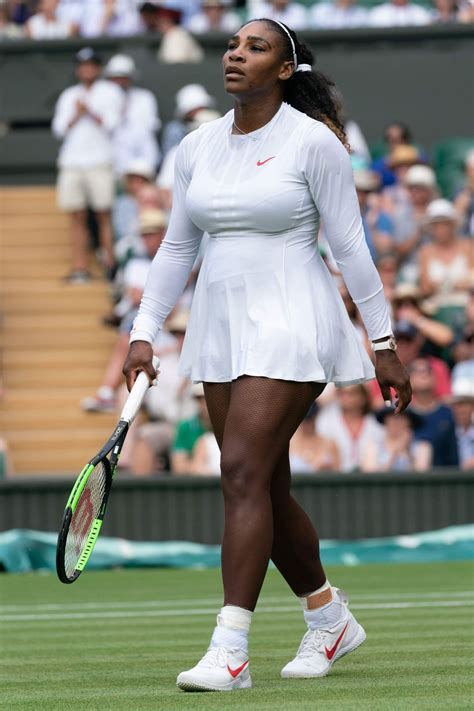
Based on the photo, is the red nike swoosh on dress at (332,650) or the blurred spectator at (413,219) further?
the blurred spectator at (413,219)

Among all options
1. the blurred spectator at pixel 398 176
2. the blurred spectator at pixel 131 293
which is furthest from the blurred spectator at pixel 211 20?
the blurred spectator at pixel 131 293

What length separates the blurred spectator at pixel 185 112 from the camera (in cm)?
1664

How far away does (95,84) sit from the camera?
16922 mm

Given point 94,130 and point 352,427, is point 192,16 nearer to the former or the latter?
point 94,130

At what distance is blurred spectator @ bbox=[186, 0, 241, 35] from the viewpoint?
18.5 metres

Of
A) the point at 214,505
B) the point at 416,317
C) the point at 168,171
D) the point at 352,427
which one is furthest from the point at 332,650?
the point at 168,171

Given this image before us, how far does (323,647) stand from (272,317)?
43.7 inches

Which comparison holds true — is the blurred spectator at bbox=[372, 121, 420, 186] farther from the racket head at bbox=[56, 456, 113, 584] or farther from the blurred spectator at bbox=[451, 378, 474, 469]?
the racket head at bbox=[56, 456, 113, 584]

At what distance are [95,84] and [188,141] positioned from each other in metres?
11.4

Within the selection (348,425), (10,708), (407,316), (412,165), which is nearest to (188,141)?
(10,708)

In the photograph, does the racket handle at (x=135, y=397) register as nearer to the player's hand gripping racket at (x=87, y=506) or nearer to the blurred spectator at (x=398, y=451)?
the player's hand gripping racket at (x=87, y=506)

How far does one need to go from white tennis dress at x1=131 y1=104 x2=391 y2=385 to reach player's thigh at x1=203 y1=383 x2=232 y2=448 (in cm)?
4

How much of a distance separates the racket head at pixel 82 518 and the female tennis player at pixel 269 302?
39cm

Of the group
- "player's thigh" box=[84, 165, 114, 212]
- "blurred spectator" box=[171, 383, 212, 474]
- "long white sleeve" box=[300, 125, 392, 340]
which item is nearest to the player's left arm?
"long white sleeve" box=[300, 125, 392, 340]
